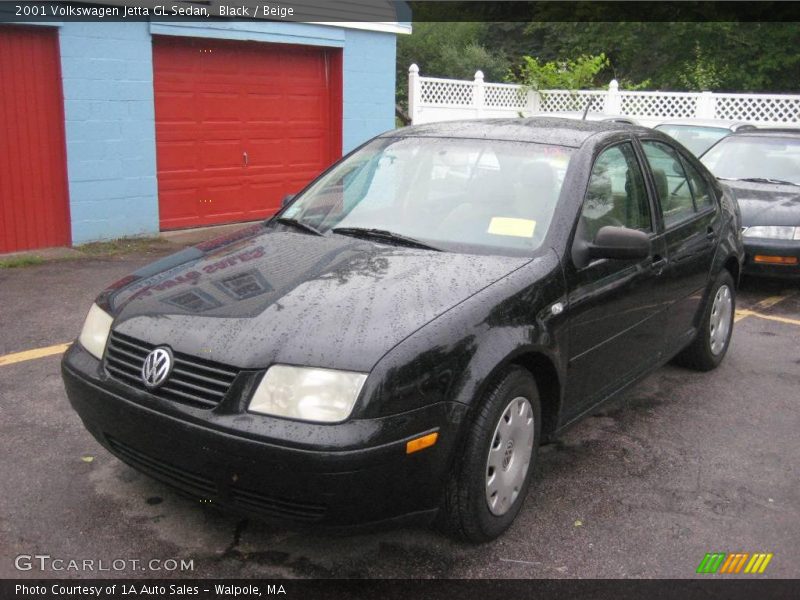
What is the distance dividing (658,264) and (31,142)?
6.81 meters

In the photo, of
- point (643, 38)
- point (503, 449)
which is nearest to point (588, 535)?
point (503, 449)

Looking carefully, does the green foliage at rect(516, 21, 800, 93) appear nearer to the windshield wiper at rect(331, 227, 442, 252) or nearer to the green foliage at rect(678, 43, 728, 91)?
the green foliage at rect(678, 43, 728, 91)

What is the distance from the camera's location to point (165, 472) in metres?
3.04

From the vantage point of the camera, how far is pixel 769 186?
8.32m

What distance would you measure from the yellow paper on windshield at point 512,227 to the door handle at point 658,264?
0.93 m

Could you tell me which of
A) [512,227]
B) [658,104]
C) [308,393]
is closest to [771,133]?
[512,227]

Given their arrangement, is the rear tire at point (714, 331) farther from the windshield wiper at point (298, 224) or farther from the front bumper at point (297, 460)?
Result: the front bumper at point (297, 460)

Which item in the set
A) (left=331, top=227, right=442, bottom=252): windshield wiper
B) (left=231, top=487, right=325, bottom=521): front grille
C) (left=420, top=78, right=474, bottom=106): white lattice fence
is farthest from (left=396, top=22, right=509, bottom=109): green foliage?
(left=231, top=487, right=325, bottom=521): front grille

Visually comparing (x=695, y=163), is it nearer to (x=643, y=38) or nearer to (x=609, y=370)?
(x=609, y=370)

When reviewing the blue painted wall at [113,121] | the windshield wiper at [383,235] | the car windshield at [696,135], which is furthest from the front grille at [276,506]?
the car windshield at [696,135]

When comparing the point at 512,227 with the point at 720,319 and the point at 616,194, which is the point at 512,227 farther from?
the point at 720,319

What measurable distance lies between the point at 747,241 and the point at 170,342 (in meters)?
6.16

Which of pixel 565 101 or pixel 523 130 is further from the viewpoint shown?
pixel 565 101

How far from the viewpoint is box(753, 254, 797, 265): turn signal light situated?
7.44 meters
